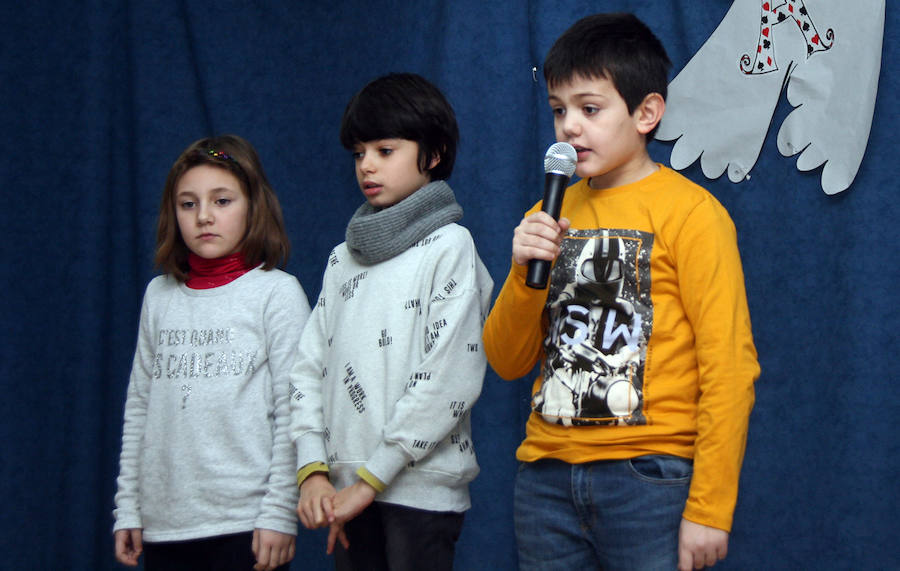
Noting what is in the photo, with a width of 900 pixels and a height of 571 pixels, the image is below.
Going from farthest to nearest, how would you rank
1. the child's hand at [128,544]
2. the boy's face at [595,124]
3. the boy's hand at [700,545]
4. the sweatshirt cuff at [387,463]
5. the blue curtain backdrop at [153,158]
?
1. the blue curtain backdrop at [153,158]
2. the child's hand at [128,544]
3. the sweatshirt cuff at [387,463]
4. the boy's face at [595,124]
5. the boy's hand at [700,545]

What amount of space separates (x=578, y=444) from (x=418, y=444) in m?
0.29

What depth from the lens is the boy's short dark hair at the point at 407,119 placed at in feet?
5.45

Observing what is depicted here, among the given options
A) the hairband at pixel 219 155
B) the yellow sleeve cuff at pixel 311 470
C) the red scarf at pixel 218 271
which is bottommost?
the yellow sleeve cuff at pixel 311 470

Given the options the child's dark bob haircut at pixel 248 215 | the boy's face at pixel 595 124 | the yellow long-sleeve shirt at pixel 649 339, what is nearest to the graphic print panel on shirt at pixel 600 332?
the yellow long-sleeve shirt at pixel 649 339

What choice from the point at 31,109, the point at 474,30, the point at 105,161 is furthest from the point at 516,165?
the point at 31,109

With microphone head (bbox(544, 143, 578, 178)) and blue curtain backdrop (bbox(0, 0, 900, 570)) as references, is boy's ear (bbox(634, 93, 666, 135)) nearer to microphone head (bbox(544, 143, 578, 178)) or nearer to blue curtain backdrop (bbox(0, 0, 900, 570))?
microphone head (bbox(544, 143, 578, 178))

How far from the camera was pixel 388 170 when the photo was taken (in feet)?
5.42

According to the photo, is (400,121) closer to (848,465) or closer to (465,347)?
(465,347)

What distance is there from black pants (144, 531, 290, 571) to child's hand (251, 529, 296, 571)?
37 millimetres

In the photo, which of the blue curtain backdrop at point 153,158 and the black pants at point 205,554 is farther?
the blue curtain backdrop at point 153,158

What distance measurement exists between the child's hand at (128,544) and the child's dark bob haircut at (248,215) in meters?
0.50

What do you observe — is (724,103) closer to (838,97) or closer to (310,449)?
(838,97)

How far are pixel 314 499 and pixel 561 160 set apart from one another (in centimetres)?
69

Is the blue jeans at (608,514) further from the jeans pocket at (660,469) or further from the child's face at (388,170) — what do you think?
the child's face at (388,170)
